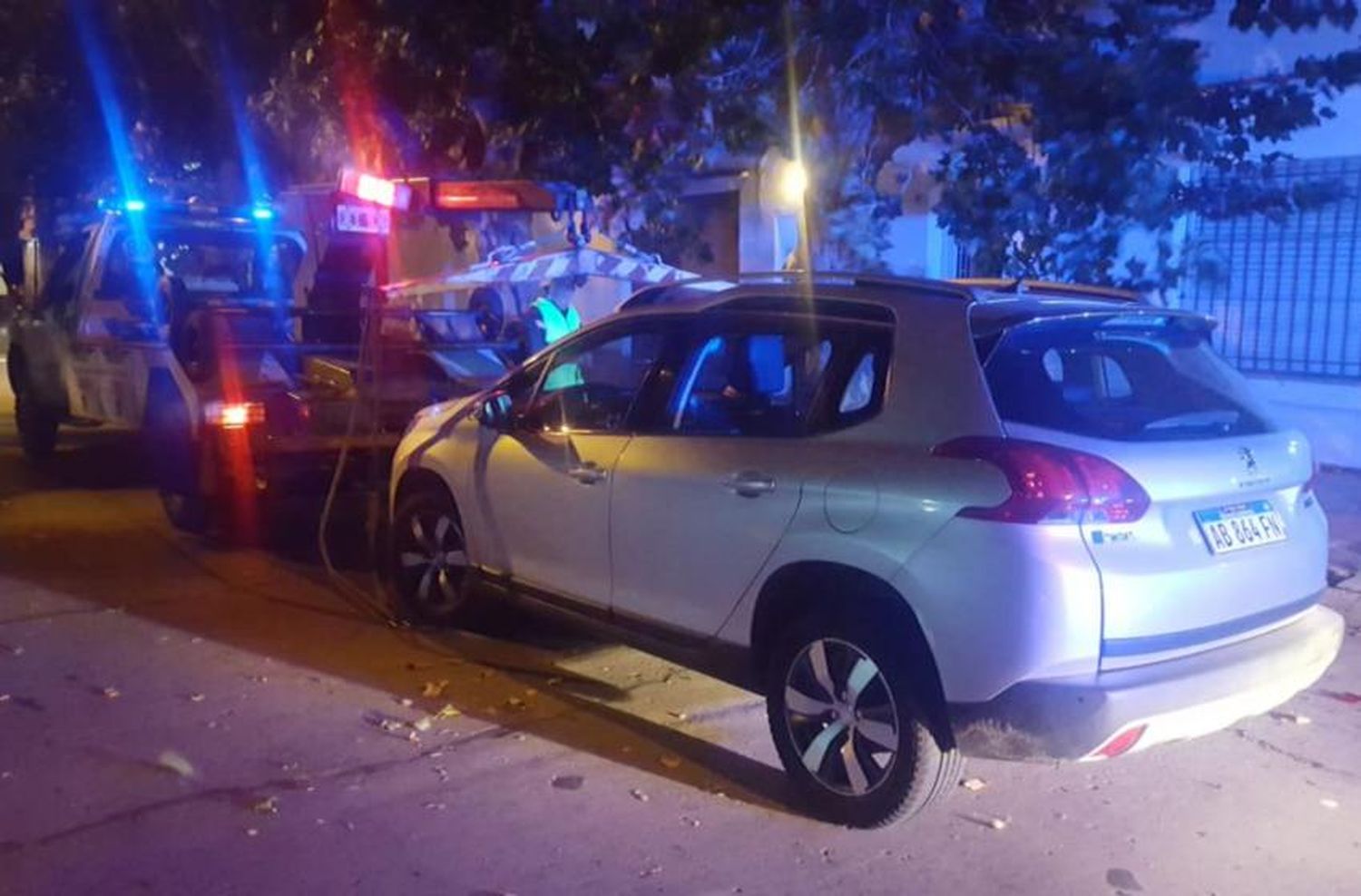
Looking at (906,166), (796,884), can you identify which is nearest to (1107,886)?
(796,884)

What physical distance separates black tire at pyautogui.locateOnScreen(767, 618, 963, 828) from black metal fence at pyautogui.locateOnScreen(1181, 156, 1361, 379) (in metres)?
6.39

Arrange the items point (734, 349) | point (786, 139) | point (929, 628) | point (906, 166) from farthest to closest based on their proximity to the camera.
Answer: point (906, 166) → point (786, 139) → point (734, 349) → point (929, 628)

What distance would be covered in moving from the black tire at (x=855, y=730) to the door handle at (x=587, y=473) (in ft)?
3.57

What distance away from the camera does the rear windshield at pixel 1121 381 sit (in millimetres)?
3848

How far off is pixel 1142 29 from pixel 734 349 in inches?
198

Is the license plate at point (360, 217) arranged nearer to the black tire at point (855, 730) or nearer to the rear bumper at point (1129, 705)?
the black tire at point (855, 730)

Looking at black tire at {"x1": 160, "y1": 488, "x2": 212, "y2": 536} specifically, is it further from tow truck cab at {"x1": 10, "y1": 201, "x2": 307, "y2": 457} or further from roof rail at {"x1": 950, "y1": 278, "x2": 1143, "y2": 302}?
roof rail at {"x1": 950, "y1": 278, "x2": 1143, "y2": 302}

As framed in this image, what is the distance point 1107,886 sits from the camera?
3875 millimetres

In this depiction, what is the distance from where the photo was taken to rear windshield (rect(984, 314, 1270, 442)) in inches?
151

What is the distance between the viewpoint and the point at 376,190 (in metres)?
8.40

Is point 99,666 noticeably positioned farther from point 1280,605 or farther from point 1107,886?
point 1280,605

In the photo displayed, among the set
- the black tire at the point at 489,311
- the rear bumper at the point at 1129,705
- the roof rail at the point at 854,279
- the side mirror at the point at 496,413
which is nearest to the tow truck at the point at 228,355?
the black tire at the point at 489,311

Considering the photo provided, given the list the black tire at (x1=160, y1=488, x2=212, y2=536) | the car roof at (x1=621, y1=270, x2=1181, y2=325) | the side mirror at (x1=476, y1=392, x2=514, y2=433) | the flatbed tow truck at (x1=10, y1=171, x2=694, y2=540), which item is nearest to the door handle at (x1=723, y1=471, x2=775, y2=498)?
the car roof at (x1=621, y1=270, x2=1181, y2=325)

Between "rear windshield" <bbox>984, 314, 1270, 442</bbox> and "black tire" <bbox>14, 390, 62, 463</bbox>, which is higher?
"rear windshield" <bbox>984, 314, 1270, 442</bbox>
